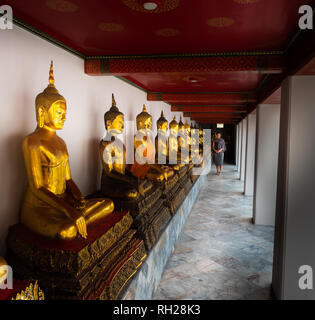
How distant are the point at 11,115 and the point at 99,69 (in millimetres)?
1359

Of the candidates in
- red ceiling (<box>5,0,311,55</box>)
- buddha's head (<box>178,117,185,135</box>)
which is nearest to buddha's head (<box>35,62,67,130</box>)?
red ceiling (<box>5,0,311,55</box>)

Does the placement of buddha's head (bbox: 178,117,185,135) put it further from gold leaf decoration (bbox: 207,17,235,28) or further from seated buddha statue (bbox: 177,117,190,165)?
gold leaf decoration (bbox: 207,17,235,28)

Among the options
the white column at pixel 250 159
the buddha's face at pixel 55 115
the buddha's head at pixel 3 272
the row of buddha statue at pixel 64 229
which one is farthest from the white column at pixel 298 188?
the white column at pixel 250 159

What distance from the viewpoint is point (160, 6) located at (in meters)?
2.11

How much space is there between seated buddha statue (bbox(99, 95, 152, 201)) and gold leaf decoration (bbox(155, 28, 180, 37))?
1.26 m

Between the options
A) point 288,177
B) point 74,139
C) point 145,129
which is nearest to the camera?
point 288,177

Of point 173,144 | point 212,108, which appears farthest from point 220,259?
point 212,108

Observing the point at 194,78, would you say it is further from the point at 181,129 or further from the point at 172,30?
the point at 181,129

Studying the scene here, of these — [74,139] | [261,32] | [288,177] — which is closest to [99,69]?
[74,139]

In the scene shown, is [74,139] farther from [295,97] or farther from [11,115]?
[295,97]

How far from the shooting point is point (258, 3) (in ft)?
6.68

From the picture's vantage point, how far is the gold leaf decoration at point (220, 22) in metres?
2.34

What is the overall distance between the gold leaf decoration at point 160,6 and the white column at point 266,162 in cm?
353
